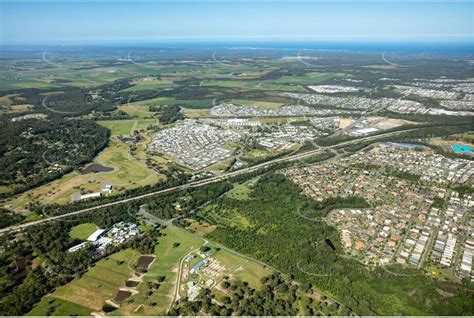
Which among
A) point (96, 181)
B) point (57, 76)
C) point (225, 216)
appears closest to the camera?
point (225, 216)

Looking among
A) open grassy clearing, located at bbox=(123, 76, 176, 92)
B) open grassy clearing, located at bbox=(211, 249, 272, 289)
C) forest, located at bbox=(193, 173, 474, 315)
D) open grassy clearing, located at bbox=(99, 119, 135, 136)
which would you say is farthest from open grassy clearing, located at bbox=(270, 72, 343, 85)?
open grassy clearing, located at bbox=(211, 249, 272, 289)

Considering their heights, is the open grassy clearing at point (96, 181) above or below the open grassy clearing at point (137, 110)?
below

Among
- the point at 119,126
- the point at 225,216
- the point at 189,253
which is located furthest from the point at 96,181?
the point at 119,126

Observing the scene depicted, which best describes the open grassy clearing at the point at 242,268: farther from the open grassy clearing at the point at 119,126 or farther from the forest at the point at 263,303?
the open grassy clearing at the point at 119,126

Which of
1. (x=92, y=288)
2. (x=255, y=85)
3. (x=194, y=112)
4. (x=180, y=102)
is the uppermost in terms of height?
(x=255, y=85)

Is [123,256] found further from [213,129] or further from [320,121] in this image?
[320,121]

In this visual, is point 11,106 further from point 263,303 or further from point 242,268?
point 263,303

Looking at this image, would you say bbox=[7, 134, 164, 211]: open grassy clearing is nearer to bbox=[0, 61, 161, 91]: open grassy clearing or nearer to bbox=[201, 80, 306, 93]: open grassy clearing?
bbox=[201, 80, 306, 93]: open grassy clearing

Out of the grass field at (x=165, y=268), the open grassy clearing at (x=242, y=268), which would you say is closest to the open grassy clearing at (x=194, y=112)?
the grass field at (x=165, y=268)
